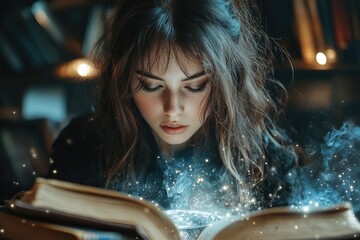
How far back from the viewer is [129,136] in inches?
33.4

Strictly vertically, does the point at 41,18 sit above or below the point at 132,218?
above

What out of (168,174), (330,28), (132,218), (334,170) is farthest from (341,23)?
(132,218)

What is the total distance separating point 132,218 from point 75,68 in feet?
0.99

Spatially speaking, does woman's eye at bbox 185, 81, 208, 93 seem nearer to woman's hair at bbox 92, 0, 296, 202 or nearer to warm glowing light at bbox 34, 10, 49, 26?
woman's hair at bbox 92, 0, 296, 202

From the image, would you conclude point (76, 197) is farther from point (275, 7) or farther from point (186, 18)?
point (275, 7)

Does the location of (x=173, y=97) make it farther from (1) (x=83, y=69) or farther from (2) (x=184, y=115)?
(1) (x=83, y=69)

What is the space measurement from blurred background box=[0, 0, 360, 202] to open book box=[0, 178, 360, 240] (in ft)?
0.63

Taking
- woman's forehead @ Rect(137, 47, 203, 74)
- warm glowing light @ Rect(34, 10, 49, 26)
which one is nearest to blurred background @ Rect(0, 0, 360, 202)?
warm glowing light @ Rect(34, 10, 49, 26)

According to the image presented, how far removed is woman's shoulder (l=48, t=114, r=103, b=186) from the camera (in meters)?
0.86

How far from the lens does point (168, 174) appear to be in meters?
0.84

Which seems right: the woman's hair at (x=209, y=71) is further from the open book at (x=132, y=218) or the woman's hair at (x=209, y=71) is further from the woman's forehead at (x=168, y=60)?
the open book at (x=132, y=218)

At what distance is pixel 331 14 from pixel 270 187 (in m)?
0.28

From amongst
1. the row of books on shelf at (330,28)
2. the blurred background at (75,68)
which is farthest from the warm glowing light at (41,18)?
the row of books on shelf at (330,28)

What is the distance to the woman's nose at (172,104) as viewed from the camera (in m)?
0.79
